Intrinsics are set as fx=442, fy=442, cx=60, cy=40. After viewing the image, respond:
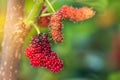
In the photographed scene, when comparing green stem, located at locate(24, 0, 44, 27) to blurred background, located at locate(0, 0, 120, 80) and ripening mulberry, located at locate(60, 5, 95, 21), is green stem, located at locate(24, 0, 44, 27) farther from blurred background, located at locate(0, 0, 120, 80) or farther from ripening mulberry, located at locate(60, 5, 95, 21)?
blurred background, located at locate(0, 0, 120, 80)

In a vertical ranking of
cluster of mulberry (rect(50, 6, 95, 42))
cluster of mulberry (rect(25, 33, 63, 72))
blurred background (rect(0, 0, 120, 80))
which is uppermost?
blurred background (rect(0, 0, 120, 80))

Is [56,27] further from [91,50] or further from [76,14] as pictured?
[91,50]

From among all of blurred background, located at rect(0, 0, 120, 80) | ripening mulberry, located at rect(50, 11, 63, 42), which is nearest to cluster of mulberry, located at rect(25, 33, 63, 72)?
ripening mulberry, located at rect(50, 11, 63, 42)

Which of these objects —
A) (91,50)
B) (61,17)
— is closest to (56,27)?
(61,17)

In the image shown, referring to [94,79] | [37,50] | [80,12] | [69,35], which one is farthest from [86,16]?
[94,79]

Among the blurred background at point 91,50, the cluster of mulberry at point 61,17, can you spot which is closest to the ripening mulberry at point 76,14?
the cluster of mulberry at point 61,17

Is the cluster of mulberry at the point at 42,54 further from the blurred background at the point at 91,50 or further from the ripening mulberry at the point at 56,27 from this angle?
the blurred background at the point at 91,50
